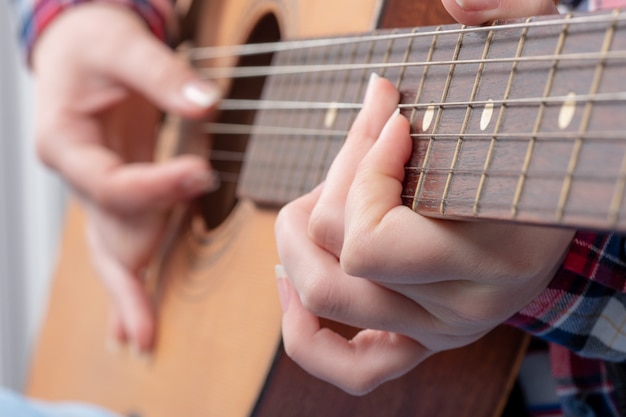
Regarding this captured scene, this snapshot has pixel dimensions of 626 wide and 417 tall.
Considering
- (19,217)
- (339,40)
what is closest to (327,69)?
(339,40)

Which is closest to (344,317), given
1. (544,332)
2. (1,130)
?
(544,332)

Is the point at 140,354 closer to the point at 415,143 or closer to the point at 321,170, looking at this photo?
the point at 321,170

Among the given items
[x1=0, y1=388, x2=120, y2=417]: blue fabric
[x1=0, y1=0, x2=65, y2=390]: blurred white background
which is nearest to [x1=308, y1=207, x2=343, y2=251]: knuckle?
[x1=0, y1=388, x2=120, y2=417]: blue fabric

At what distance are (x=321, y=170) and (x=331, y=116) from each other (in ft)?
0.14

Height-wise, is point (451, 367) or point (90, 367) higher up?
point (451, 367)

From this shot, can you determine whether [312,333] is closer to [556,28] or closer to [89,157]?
[556,28]

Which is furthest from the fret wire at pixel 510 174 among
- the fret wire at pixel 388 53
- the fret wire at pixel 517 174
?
the fret wire at pixel 388 53

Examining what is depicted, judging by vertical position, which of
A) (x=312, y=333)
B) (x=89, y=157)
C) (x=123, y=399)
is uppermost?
(x=89, y=157)

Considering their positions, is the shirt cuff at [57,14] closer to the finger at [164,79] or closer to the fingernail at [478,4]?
Answer: the finger at [164,79]

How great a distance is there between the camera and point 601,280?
0.54m

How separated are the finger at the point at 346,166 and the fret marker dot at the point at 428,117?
4cm

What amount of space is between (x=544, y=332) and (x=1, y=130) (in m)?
1.45

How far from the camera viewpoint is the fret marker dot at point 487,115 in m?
0.43

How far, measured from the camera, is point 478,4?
0.44 m
